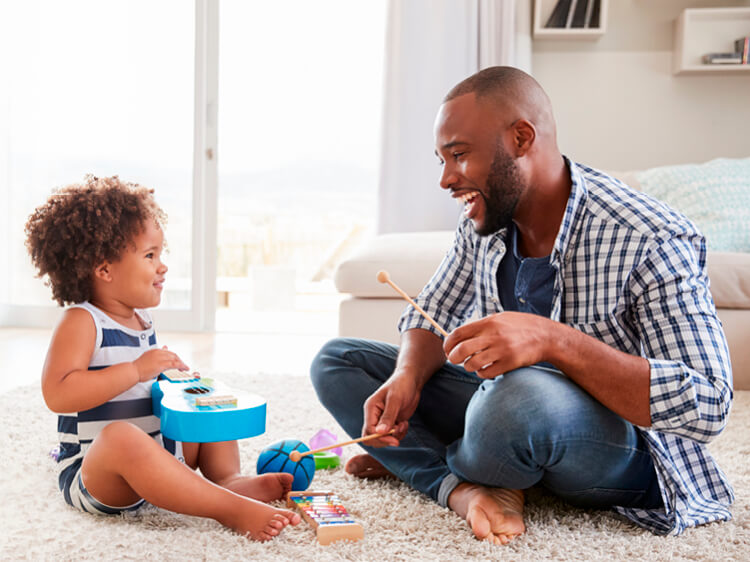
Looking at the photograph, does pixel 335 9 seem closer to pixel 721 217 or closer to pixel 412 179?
pixel 412 179

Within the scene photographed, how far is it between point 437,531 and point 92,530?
53cm

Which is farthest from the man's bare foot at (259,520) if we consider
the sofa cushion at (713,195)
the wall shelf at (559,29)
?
the wall shelf at (559,29)

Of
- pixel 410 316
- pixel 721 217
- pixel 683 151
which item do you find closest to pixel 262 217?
pixel 683 151

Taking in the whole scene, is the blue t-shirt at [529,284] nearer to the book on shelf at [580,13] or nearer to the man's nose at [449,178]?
the man's nose at [449,178]

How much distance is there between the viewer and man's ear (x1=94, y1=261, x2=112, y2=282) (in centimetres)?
130

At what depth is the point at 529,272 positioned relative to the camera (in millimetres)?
1274

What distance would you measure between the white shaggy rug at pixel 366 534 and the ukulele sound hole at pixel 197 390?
0.66ft

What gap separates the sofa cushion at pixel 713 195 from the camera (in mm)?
2688

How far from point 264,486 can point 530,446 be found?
48 cm

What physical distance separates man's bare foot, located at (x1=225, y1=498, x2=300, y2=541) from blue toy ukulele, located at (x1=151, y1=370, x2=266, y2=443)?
113 millimetres

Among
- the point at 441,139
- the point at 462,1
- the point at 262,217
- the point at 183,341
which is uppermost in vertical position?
the point at 462,1

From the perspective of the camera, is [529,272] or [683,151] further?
[683,151]

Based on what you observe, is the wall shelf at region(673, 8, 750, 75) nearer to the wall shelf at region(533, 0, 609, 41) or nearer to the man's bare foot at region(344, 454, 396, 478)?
the wall shelf at region(533, 0, 609, 41)

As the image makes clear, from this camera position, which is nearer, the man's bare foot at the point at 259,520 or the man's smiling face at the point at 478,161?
the man's bare foot at the point at 259,520
